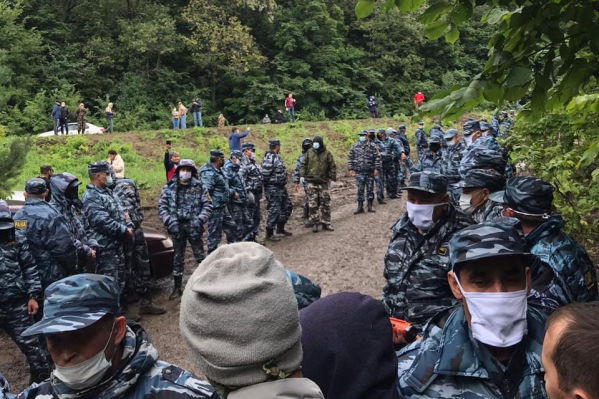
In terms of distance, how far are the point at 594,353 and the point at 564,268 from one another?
1489mm

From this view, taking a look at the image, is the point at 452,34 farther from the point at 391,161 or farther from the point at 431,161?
the point at 391,161

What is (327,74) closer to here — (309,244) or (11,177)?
(309,244)

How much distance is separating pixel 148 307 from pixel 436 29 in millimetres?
5603

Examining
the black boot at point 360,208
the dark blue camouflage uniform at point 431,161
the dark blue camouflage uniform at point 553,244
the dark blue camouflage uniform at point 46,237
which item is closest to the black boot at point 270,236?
the black boot at point 360,208

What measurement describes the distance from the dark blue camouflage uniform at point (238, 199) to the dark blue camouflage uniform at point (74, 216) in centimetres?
313

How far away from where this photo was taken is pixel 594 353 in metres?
1.27

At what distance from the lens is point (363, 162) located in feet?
39.4

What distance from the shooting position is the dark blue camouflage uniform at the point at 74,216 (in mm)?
5773

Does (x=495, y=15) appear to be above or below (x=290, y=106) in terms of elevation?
below

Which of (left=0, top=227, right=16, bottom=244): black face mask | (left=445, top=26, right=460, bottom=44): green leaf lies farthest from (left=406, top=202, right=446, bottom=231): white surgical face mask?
(left=0, top=227, right=16, bottom=244): black face mask

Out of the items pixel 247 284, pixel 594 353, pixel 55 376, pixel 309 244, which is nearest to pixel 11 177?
pixel 309 244

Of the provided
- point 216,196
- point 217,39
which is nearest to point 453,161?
point 216,196

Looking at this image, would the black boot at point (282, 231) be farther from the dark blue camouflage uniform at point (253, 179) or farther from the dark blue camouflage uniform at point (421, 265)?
the dark blue camouflage uniform at point (421, 265)

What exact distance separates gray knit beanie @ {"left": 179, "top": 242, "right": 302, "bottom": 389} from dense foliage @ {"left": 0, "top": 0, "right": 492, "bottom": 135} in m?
26.0
